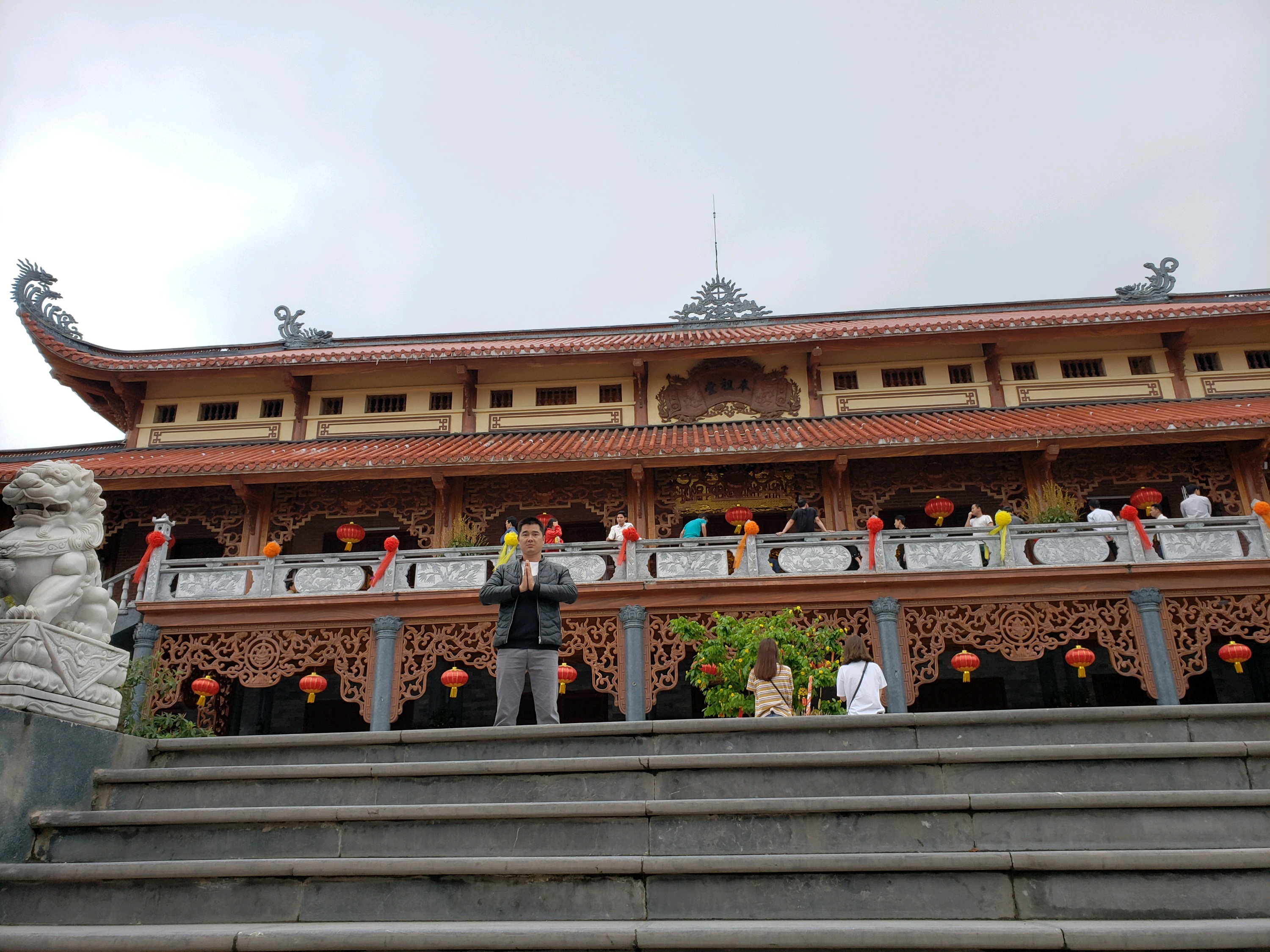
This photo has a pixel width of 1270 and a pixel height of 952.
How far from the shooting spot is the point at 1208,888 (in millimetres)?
3869

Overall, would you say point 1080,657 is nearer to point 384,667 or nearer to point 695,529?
point 695,529

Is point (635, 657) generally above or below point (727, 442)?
below

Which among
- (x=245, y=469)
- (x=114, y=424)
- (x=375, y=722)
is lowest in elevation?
(x=375, y=722)

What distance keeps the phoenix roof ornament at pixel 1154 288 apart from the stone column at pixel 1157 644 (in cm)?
940

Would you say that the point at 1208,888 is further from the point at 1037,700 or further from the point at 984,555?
the point at 1037,700

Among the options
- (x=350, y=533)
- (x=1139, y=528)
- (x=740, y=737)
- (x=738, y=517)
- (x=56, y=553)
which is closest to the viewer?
(x=56, y=553)

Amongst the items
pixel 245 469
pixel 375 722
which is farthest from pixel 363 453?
pixel 375 722

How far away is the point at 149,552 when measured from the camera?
12.8m

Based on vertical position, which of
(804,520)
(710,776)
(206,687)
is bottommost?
(710,776)

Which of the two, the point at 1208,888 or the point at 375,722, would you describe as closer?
the point at 1208,888

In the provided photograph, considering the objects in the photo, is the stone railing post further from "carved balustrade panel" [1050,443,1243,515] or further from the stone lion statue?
"carved balustrade panel" [1050,443,1243,515]

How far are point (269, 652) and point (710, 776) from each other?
9.27m

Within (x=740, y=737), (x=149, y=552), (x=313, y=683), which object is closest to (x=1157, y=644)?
(x=740, y=737)

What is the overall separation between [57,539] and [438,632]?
23.6 ft
